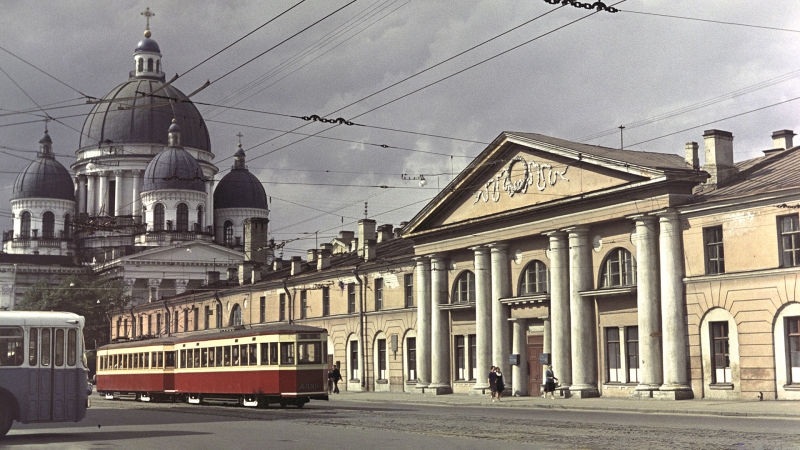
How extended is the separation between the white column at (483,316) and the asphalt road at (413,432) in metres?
18.9

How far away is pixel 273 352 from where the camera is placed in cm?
3922

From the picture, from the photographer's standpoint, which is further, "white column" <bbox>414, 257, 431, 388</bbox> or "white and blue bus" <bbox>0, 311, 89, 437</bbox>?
"white column" <bbox>414, 257, 431, 388</bbox>

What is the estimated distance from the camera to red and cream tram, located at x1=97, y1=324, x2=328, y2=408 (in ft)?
127

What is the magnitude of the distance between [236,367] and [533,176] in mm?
15158

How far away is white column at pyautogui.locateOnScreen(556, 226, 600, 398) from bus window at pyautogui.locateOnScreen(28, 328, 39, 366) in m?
24.9

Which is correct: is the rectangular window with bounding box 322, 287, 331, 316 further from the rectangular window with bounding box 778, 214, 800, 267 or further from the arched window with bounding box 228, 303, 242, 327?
the rectangular window with bounding box 778, 214, 800, 267

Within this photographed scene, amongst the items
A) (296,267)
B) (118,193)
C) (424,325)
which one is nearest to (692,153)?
(424,325)

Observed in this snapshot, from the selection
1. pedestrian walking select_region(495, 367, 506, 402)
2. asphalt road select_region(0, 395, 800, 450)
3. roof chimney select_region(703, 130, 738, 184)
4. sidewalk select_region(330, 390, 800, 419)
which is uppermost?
roof chimney select_region(703, 130, 738, 184)

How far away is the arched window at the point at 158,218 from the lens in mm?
120562

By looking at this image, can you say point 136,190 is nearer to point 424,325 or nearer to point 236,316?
point 236,316

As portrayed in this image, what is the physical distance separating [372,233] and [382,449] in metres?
47.3

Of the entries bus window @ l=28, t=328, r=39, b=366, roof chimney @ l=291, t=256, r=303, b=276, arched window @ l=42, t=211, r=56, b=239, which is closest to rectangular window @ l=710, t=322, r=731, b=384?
bus window @ l=28, t=328, r=39, b=366

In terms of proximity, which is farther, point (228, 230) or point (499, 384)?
point (228, 230)

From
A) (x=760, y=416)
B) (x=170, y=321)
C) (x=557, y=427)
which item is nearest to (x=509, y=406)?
(x=760, y=416)
